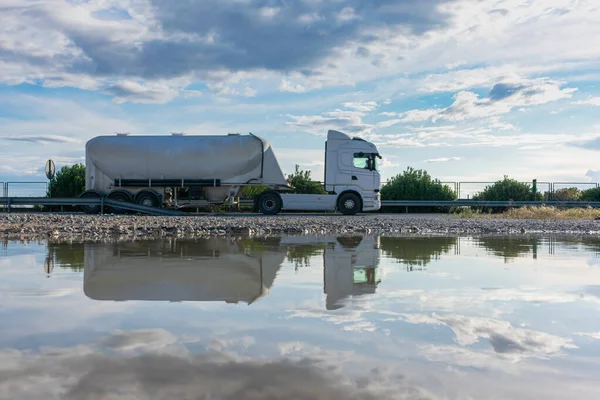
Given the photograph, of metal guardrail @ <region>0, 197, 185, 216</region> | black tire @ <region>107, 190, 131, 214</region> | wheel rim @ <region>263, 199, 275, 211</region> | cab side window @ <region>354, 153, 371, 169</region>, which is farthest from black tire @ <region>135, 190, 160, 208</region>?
cab side window @ <region>354, 153, 371, 169</region>

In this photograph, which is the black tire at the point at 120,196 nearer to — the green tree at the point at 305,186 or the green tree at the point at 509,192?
the green tree at the point at 305,186

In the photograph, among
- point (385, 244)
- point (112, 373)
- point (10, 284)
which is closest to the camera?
point (112, 373)

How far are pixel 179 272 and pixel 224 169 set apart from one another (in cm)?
1857

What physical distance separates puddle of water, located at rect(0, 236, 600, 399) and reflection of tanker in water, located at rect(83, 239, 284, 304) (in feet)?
0.13

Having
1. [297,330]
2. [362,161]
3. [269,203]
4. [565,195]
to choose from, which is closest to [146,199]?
[269,203]

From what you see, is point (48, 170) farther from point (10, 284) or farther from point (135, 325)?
point (135, 325)

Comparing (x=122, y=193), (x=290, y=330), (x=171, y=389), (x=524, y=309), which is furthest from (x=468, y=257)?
(x=122, y=193)

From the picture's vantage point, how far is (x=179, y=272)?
6.65 metres

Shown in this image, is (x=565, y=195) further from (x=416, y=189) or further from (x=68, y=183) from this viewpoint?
(x=68, y=183)

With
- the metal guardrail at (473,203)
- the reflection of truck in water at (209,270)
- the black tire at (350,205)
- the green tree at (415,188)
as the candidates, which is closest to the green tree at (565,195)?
the metal guardrail at (473,203)

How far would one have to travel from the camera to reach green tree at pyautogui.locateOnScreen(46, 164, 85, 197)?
30.9 metres

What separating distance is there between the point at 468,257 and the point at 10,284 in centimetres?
608

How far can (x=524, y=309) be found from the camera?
4656 millimetres

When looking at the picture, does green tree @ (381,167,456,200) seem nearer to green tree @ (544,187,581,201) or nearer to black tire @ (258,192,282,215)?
green tree @ (544,187,581,201)
